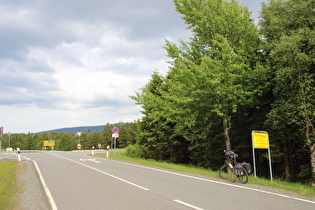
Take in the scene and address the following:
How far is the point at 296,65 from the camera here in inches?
429

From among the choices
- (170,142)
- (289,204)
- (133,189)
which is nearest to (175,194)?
(133,189)

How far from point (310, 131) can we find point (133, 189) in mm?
8937

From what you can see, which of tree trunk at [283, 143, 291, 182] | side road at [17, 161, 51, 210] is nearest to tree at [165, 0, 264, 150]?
tree trunk at [283, 143, 291, 182]

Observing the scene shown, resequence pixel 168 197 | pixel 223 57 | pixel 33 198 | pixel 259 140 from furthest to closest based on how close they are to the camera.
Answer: pixel 223 57 → pixel 259 140 → pixel 33 198 → pixel 168 197

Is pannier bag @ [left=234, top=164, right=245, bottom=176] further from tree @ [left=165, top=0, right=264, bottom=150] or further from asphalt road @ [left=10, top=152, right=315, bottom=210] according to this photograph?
tree @ [left=165, top=0, right=264, bottom=150]

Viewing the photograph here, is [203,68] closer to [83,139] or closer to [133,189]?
[133,189]

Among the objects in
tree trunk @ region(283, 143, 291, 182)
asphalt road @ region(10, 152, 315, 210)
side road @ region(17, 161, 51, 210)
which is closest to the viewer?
asphalt road @ region(10, 152, 315, 210)

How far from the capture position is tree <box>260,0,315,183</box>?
35.1 feet

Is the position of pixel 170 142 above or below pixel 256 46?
below

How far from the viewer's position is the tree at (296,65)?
1070cm

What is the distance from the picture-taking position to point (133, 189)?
812cm

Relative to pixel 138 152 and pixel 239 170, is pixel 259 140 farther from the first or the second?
pixel 138 152

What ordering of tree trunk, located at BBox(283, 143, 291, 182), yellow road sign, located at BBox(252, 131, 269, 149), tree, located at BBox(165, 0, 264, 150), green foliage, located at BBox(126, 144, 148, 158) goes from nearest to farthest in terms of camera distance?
1. yellow road sign, located at BBox(252, 131, 269, 149)
2. tree, located at BBox(165, 0, 264, 150)
3. tree trunk, located at BBox(283, 143, 291, 182)
4. green foliage, located at BBox(126, 144, 148, 158)

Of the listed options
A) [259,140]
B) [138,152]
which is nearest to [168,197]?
[259,140]
